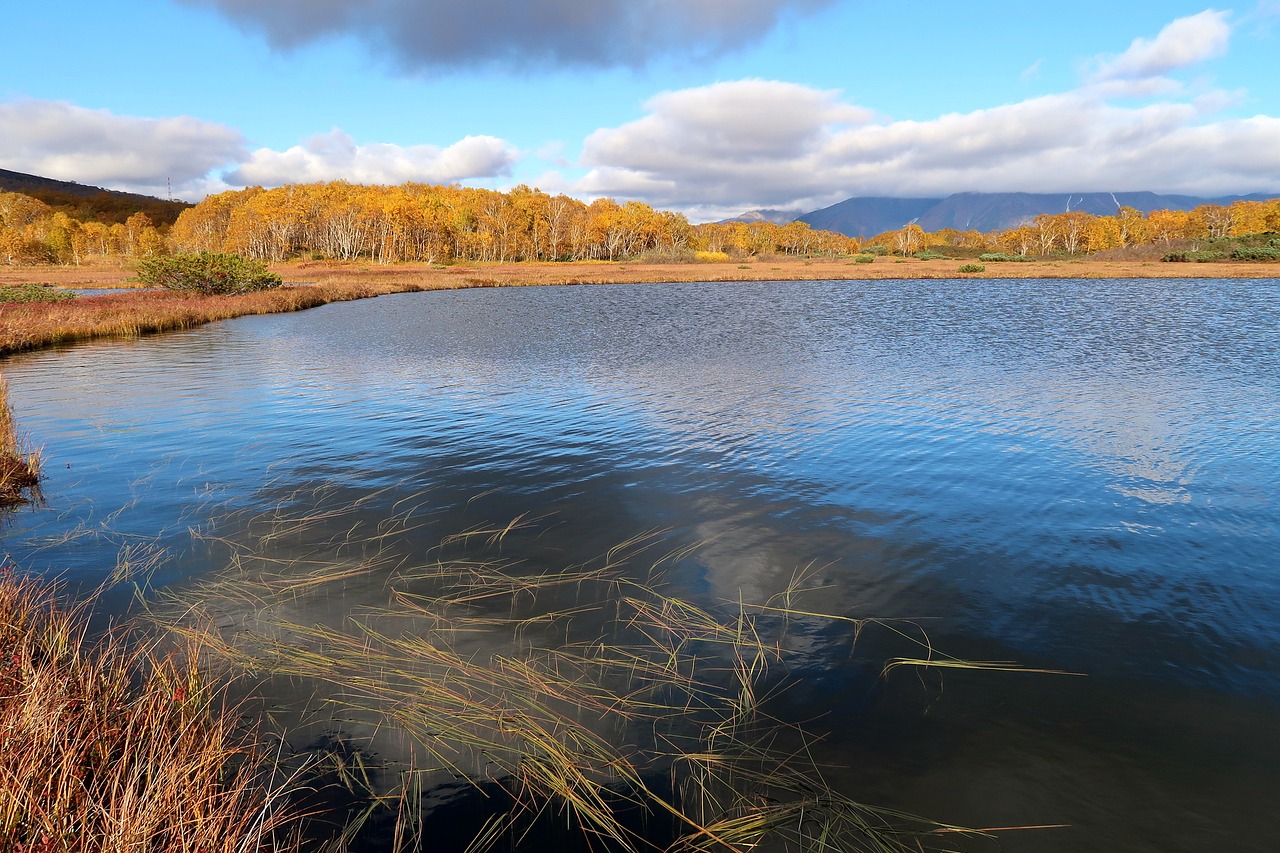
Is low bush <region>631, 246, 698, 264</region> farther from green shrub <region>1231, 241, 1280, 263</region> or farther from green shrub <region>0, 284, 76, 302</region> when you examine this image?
green shrub <region>0, 284, 76, 302</region>

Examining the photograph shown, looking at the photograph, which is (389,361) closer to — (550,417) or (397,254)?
(550,417)

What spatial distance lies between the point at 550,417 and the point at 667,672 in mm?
11697

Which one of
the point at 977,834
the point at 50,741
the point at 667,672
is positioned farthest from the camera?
the point at 667,672

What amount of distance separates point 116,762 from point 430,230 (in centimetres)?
14936

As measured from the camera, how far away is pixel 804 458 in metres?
14.0

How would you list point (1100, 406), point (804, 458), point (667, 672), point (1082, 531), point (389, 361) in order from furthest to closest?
point (389, 361), point (1100, 406), point (804, 458), point (1082, 531), point (667, 672)

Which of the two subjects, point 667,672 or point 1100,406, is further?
point 1100,406

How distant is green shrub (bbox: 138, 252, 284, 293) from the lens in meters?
52.8

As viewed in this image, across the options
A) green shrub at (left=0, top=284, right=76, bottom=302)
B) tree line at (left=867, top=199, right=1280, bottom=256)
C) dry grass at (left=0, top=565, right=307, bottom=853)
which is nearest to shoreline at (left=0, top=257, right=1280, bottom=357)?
green shrub at (left=0, top=284, right=76, bottom=302)

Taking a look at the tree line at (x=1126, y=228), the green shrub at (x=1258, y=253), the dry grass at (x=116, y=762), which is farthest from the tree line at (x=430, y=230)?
the dry grass at (x=116, y=762)

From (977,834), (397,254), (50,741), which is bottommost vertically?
(977,834)

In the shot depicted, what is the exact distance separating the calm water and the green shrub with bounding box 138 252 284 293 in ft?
90.9

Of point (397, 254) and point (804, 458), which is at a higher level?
point (397, 254)

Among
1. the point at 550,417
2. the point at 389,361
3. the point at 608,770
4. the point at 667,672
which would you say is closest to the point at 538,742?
the point at 608,770
